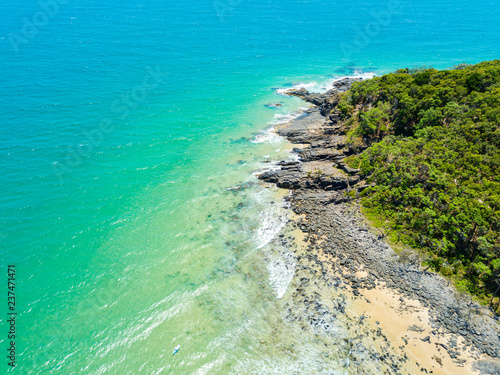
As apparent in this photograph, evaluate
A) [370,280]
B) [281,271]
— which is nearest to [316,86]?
[281,271]

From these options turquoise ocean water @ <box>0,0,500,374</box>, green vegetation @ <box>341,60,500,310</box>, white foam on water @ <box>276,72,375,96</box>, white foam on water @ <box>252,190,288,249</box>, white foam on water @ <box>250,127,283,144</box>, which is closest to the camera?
turquoise ocean water @ <box>0,0,500,374</box>

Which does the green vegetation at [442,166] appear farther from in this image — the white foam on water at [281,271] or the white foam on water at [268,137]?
the white foam on water at [268,137]

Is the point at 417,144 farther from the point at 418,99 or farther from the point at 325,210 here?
the point at 325,210

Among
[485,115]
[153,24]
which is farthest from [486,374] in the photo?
[153,24]

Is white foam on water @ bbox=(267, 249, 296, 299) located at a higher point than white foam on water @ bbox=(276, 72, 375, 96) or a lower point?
lower

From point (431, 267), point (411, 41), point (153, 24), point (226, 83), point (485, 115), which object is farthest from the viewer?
point (153, 24)

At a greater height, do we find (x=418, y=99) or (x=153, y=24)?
(x=153, y=24)

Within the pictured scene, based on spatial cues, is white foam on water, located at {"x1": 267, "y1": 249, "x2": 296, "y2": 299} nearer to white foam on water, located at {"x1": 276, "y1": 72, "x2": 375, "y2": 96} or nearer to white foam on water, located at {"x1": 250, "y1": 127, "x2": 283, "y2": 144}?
white foam on water, located at {"x1": 250, "y1": 127, "x2": 283, "y2": 144}

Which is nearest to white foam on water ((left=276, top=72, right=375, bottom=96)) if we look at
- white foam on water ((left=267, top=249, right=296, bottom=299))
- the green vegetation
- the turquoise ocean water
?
the turquoise ocean water
